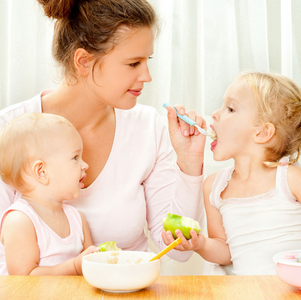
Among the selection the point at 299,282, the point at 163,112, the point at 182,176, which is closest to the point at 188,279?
the point at 299,282

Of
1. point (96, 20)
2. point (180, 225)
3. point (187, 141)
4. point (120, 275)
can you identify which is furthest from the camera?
point (187, 141)

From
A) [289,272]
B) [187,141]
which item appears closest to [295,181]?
[187,141]

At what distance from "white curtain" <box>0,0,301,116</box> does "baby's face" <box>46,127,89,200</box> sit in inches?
24.3

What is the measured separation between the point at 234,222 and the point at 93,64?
70 centimetres

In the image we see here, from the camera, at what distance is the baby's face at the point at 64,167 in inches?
47.0

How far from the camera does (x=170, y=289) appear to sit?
29.6 inches

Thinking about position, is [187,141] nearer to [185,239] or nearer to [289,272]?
[185,239]

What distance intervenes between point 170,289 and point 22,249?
532mm

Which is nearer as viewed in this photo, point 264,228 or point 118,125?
point 264,228

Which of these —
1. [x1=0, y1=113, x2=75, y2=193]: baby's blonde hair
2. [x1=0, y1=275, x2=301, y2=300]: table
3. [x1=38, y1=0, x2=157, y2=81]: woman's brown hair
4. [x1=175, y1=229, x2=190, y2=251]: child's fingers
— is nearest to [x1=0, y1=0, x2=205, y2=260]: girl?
[x1=38, y1=0, x2=157, y2=81]: woman's brown hair

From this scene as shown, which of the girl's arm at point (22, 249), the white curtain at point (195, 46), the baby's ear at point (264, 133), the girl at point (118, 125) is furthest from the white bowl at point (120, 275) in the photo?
the white curtain at point (195, 46)

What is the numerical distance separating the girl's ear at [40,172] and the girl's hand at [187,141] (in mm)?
436

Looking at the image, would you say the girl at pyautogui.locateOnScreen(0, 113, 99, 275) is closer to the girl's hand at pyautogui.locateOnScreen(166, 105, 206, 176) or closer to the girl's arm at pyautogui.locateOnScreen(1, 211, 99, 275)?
the girl's arm at pyautogui.locateOnScreen(1, 211, 99, 275)

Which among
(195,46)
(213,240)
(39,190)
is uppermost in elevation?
(195,46)
